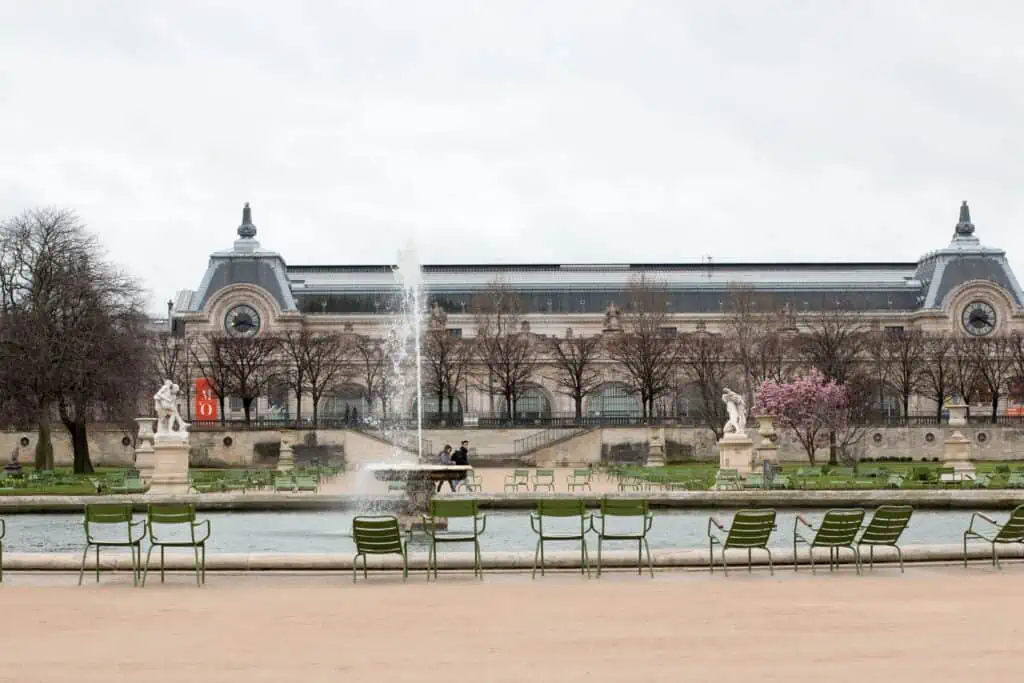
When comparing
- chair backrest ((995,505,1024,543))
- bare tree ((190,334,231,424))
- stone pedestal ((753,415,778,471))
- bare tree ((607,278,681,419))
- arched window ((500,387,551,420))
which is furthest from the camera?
arched window ((500,387,551,420))

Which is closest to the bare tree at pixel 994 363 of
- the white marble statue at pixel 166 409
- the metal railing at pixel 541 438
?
the metal railing at pixel 541 438

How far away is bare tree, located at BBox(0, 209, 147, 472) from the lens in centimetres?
4284

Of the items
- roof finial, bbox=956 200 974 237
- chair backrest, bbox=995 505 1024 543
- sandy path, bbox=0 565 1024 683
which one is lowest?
sandy path, bbox=0 565 1024 683

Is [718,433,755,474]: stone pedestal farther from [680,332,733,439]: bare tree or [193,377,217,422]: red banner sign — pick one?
[193,377,217,422]: red banner sign

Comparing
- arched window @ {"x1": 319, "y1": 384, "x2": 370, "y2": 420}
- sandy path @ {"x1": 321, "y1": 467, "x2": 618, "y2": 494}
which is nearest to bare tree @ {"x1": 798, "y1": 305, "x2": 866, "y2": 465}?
sandy path @ {"x1": 321, "y1": 467, "x2": 618, "y2": 494}

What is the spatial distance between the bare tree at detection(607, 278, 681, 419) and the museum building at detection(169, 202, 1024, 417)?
25.5 feet

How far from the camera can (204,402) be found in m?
74.2

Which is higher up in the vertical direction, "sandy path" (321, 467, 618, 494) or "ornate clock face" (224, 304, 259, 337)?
"ornate clock face" (224, 304, 259, 337)

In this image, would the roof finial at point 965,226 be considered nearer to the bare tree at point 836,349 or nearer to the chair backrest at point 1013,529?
the bare tree at point 836,349

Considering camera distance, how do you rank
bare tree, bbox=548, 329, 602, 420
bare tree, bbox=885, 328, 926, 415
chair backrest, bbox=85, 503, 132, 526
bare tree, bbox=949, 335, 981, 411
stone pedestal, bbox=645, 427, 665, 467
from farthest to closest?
1. bare tree, bbox=548, 329, 602, 420
2. bare tree, bbox=949, 335, 981, 411
3. bare tree, bbox=885, 328, 926, 415
4. stone pedestal, bbox=645, 427, 665, 467
5. chair backrest, bbox=85, 503, 132, 526

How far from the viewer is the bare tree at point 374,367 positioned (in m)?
73.1

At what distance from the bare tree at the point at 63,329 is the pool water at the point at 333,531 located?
57.8 feet

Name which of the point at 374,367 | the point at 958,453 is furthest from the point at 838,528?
the point at 374,367

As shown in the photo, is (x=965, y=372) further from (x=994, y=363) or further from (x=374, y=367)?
(x=374, y=367)
